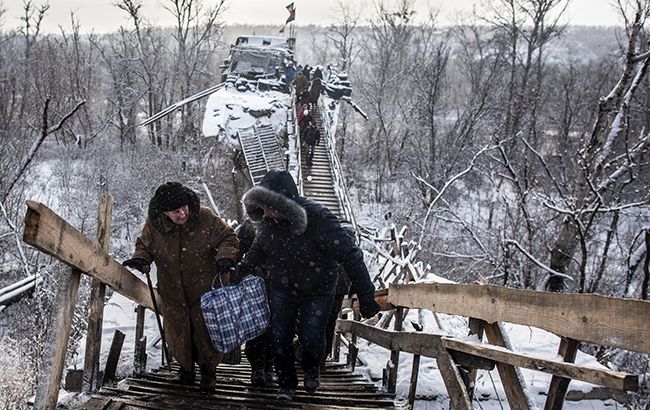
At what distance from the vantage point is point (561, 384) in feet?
7.49

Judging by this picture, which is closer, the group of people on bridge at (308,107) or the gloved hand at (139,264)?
the gloved hand at (139,264)

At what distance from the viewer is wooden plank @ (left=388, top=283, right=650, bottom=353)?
2.05 metres

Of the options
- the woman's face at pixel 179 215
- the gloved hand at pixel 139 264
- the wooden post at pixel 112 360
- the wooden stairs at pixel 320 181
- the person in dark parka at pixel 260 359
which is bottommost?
the wooden stairs at pixel 320 181

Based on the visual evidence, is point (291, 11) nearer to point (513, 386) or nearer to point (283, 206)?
point (283, 206)

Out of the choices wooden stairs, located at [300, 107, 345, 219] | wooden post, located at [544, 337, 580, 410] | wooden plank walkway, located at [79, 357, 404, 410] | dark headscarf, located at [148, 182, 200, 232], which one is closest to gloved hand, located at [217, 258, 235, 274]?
dark headscarf, located at [148, 182, 200, 232]

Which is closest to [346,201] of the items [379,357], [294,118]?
[294,118]

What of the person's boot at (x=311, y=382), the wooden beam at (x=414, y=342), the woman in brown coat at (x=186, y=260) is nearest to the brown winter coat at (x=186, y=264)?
the woman in brown coat at (x=186, y=260)

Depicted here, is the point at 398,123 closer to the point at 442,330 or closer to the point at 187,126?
the point at 187,126

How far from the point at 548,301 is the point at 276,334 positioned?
2.02m

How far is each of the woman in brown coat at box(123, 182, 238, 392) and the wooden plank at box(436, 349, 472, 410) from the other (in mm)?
1578

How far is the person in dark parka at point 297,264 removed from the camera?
12.3 feet

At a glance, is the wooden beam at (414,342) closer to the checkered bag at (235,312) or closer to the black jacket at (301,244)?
the black jacket at (301,244)

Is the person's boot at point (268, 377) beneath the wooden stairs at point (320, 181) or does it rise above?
above

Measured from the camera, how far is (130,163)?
99.3ft
